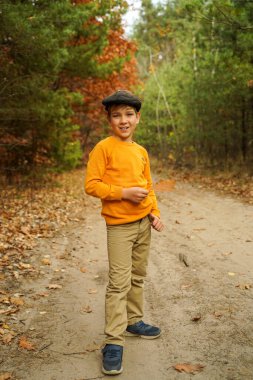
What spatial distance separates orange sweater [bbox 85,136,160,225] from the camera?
132 inches

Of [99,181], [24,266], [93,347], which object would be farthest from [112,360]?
[24,266]

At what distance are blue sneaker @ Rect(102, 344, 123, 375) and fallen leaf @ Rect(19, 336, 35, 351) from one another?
0.81m

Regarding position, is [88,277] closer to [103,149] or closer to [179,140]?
[103,149]

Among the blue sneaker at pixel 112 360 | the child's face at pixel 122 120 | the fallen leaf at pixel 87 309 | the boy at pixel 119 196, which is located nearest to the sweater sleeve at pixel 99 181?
the boy at pixel 119 196

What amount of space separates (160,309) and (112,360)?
54.0 inches

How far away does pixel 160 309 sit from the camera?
4.50 metres

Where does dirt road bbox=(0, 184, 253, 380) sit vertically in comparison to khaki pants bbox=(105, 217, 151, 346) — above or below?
below

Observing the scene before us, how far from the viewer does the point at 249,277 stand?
17.7 feet

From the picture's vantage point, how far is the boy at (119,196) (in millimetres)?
3348

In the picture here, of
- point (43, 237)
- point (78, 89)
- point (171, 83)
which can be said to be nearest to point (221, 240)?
point (43, 237)

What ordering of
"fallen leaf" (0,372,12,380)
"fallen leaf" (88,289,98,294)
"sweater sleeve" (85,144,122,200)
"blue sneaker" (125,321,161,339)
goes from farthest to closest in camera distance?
"fallen leaf" (88,289,98,294) < "blue sneaker" (125,321,161,339) < "sweater sleeve" (85,144,122,200) < "fallen leaf" (0,372,12,380)

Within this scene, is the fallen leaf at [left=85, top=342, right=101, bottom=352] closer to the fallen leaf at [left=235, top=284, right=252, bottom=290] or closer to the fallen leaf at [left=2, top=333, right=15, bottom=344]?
the fallen leaf at [left=2, top=333, right=15, bottom=344]

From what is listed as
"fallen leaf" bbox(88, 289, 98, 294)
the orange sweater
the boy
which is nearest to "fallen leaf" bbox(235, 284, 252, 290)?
"fallen leaf" bbox(88, 289, 98, 294)

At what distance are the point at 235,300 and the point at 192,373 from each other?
1.64 m
